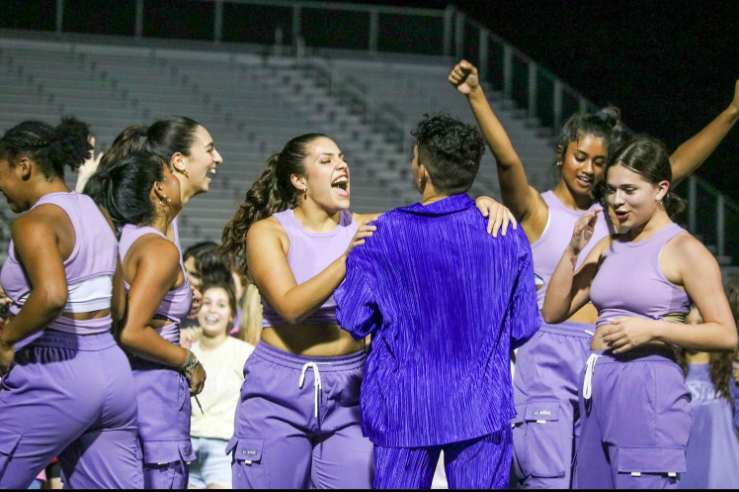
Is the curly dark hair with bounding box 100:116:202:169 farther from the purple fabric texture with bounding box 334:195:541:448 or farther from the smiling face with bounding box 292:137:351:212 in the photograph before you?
the purple fabric texture with bounding box 334:195:541:448

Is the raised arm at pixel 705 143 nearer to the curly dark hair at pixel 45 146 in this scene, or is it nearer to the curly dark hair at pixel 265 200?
the curly dark hair at pixel 265 200

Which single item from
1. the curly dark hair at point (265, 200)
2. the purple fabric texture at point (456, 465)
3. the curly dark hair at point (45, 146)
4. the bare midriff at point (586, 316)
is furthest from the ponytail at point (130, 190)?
the bare midriff at point (586, 316)

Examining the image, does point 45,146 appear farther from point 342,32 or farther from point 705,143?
point 342,32

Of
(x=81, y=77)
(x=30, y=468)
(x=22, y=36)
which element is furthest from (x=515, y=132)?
(x=30, y=468)

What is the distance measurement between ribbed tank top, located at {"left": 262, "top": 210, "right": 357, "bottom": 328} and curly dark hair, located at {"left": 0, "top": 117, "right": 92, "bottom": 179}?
75cm

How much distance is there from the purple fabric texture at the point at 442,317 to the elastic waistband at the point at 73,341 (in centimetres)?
83

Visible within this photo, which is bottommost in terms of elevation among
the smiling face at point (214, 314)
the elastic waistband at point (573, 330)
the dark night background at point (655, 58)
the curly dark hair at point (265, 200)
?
the smiling face at point (214, 314)

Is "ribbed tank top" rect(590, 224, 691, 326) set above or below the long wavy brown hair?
above

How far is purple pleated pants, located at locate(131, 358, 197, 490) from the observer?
309 centimetres

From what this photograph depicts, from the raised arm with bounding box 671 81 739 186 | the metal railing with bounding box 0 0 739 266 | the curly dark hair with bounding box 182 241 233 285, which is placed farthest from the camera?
the metal railing with bounding box 0 0 739 266

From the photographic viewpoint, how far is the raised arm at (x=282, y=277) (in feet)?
9.32

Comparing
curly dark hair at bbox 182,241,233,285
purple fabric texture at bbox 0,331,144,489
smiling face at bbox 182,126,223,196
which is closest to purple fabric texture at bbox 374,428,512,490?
purple fabric texture at bbox 0,331,144,489

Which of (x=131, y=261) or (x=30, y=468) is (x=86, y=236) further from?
(x=30, y=468)

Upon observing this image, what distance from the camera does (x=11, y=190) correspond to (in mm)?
2832
